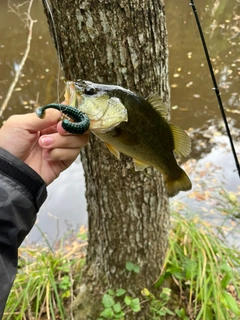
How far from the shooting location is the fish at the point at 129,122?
1321 millimetres

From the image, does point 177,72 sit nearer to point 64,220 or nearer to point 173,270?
point 64,220

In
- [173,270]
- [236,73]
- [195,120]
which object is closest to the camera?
[173,270]

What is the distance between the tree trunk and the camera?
5.54 feet

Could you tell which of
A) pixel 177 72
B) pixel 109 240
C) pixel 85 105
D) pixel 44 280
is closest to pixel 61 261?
pixel 44 280

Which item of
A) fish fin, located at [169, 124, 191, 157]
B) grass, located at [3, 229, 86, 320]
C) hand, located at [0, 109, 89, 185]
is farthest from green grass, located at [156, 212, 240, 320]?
hand, located at [0, 109, 89, 185]

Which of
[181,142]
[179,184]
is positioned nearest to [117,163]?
[179,184]

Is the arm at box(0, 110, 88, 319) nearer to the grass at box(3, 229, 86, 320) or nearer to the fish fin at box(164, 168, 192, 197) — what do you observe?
the fish fin at box(164, 168, 192, 197)

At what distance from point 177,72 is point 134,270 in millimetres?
4649

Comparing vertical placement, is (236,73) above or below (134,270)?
above

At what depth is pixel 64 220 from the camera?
13.4 ft

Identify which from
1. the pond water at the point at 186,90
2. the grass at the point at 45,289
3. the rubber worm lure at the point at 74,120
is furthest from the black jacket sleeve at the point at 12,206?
the pond water at the point at 186,90

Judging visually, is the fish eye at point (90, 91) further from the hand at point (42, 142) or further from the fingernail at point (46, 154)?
the fingernail at point (46, 154)

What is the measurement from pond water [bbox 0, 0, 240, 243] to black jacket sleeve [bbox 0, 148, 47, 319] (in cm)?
187

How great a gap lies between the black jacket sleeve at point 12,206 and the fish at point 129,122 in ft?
1.24
